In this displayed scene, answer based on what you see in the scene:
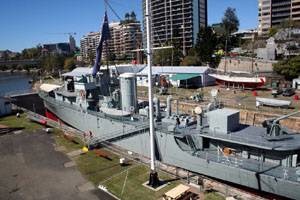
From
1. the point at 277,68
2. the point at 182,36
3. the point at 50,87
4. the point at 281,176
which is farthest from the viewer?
the point at 182,36

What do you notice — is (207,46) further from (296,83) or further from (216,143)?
(216,143)

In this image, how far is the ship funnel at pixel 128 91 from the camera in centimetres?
1836

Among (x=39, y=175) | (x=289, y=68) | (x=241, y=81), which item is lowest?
(x=39, y=175)

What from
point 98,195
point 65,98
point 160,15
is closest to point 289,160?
point 98,195

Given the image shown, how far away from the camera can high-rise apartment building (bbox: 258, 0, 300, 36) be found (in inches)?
2477

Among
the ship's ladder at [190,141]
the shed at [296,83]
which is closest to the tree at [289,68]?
the shed at [296,83]

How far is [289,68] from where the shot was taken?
34531 millimetres

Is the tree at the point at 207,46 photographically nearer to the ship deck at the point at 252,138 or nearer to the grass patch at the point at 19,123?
the grass patch at the point at 19,123

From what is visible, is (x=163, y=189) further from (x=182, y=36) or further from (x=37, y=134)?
(x=182, y=36)

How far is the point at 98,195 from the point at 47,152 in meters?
7.73

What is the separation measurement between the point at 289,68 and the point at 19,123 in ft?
120

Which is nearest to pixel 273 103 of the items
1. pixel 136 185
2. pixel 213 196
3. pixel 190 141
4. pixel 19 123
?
pixel 190 141

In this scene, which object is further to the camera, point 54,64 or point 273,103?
point 54,64

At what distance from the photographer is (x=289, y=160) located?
11180mm
